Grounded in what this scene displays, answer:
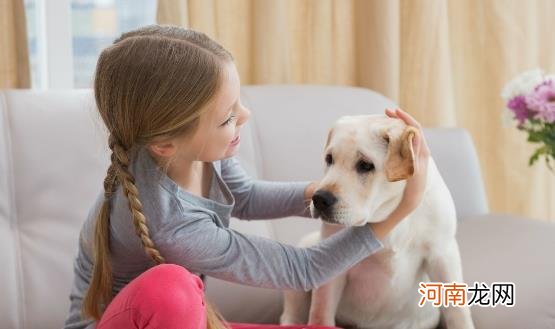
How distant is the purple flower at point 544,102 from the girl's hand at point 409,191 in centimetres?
54

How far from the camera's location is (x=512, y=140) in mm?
2256

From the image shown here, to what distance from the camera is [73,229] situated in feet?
5.35

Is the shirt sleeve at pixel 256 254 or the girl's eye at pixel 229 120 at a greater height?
the girl's eye at pixel 229 120

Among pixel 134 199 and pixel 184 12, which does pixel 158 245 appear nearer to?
pixel 134 199

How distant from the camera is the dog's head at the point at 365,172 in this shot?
125cm

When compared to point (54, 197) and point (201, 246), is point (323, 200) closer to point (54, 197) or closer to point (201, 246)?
point (201, 246)

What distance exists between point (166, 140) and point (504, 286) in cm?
73

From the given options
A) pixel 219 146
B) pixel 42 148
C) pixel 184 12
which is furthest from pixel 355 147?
pixel 184 12

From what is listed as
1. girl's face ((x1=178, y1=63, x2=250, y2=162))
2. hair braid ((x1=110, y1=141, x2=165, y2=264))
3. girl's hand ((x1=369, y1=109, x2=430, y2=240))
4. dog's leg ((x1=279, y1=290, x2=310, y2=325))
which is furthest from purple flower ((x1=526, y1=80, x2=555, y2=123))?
hair braid ((x1=110, y1=141, x2=165, y2=264))

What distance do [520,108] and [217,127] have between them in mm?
842

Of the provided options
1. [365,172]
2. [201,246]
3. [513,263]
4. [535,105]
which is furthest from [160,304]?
[535,105]

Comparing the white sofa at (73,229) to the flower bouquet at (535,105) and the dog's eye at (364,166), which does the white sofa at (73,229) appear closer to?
the flower bouquet at (535,105)

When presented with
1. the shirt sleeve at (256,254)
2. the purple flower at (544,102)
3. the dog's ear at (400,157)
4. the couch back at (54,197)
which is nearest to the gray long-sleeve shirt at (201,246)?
the shirt sleeve at (256,254)

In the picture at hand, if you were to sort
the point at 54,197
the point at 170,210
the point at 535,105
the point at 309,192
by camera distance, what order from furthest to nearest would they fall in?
the point at 535,105, the point at 54,197, the point at 309,192, the point at 170,210
